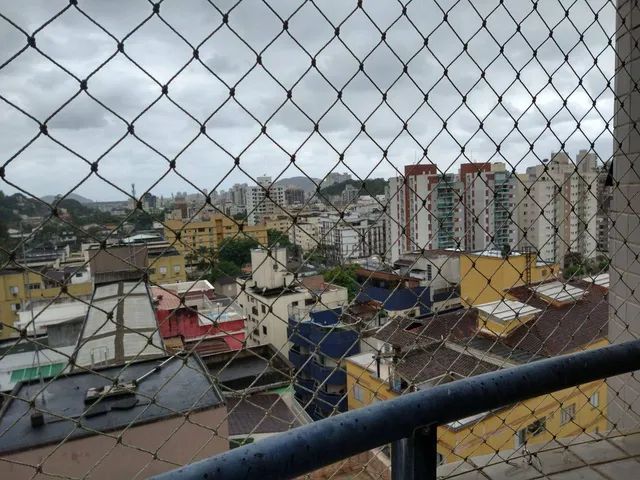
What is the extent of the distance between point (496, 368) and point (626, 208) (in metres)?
0.96

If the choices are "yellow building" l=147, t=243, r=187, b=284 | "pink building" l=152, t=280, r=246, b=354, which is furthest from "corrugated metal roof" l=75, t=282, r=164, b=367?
"yellow building" l=147, t=243, r=187, b=284

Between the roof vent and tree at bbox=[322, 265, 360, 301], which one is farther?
tree at bbox=[322, 265, 360, 301]

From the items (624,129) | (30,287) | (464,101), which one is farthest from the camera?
(624,129)

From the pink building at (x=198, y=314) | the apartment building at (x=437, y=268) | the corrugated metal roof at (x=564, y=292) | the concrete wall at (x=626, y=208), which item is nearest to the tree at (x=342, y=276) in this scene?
the apartment building at (x=437, y=268)

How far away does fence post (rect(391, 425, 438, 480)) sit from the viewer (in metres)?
0.81

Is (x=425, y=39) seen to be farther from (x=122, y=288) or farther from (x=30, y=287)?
(x=122, y=288)

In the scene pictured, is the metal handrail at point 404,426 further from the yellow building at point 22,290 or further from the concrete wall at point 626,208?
the concrete wall at point 626,208

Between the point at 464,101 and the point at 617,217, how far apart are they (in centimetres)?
85

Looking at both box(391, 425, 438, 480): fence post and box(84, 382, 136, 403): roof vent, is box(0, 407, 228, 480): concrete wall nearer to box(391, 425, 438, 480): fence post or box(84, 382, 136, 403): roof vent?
box(84, 382, 136, 403): roof vent

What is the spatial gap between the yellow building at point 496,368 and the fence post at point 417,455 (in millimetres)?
263

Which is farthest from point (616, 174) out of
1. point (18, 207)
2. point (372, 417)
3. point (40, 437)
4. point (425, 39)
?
point (40, 437)

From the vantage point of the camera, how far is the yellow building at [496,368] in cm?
135

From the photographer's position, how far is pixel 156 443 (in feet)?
8.83

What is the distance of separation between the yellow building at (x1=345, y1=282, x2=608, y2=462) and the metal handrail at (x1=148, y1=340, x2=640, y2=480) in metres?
0.24
